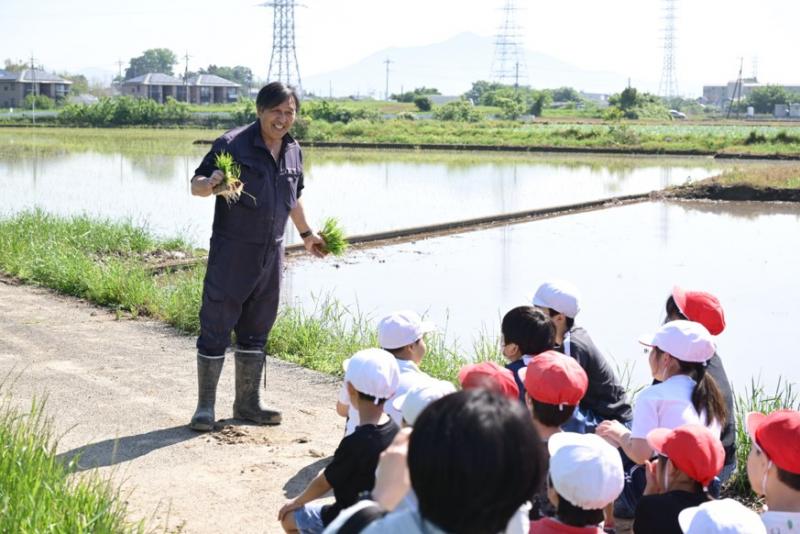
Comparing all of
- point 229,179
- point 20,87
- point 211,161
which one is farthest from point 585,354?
point 20,87

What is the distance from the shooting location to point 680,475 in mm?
3428

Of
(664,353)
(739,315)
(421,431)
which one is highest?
(421,431)

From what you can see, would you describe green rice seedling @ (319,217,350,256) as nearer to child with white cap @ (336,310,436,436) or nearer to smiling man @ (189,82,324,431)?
smiling man @ (189,82,324,431)

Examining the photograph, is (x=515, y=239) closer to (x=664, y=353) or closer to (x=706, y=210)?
(x=706, y=210)

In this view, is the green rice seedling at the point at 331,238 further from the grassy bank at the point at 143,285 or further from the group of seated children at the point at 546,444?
the group of seated children at the point at 546,444

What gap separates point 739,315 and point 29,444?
8.38 m

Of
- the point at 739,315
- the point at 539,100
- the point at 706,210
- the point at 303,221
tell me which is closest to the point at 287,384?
the point at 303,221

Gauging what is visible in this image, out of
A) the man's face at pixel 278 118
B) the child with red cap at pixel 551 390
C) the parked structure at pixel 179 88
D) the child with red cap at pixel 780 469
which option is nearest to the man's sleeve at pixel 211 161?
the man's face at pixel 278 118

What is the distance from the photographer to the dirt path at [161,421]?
4.71 m

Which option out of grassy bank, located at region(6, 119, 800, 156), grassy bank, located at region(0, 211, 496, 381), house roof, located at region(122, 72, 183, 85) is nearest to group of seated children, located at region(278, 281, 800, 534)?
grassy bank, located at region(0, 211, 496, 381)

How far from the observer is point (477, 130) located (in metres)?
50.2

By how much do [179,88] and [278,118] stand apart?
11202cm

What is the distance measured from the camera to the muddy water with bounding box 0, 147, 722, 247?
64.4 feet

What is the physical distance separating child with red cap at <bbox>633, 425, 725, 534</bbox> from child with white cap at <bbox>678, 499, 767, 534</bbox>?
1.63 ft
